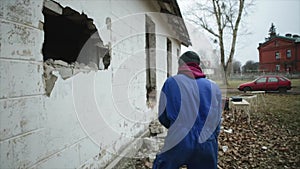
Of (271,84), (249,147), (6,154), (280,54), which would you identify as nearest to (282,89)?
(271,84)

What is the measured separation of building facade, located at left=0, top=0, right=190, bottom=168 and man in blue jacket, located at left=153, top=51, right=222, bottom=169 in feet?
3.16

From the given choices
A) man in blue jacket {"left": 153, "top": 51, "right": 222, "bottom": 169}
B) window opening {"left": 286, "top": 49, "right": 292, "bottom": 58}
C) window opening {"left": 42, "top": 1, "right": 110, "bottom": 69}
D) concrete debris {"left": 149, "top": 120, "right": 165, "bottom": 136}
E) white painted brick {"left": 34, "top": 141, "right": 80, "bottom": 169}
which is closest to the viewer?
white painted brick {"left": 34, "top": 141, "right": 80, "bottom": 169}

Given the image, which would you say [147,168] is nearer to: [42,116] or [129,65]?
[129,65]

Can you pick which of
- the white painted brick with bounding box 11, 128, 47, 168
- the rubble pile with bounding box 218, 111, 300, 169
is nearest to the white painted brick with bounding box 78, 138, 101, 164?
the white painted brick with bounding box 11, 128, 47, 168

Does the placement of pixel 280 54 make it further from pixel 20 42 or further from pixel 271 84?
pixel 20 42

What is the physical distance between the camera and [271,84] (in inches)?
625

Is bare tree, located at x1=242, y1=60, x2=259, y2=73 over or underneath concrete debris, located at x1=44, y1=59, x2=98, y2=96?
over

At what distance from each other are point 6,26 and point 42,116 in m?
0.75

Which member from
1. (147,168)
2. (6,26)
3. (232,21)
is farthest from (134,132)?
(232,21)

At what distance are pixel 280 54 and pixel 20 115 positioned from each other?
38.1 m

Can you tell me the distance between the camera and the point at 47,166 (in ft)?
5.98

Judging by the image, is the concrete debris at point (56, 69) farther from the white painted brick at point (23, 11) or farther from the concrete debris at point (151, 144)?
the concrete debris at point (151, 144)

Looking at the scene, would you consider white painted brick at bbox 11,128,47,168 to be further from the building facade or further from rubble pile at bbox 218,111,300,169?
rubble pile at bbox 218,111,300,169

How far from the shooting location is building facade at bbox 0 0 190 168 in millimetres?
1512
